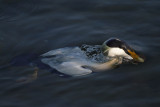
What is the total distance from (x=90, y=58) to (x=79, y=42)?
2.58 feet

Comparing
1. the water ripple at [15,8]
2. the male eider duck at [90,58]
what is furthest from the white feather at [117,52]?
the water ripple at [15,8]

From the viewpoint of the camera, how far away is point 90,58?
6.45 metres

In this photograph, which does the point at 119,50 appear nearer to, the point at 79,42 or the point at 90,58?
the point at 90,58

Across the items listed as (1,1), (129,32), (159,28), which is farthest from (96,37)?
(1,1)

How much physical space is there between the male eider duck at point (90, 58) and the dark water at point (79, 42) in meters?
0.14

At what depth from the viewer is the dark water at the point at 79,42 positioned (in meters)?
5.55

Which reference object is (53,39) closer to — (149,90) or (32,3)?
(32,3)

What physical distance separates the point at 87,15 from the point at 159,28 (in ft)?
5.71

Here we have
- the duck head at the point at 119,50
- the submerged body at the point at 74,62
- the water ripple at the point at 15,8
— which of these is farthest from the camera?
the water ripple at the point at 15,8

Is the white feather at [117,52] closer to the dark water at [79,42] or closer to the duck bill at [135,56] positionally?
the duck bill at [135,56]

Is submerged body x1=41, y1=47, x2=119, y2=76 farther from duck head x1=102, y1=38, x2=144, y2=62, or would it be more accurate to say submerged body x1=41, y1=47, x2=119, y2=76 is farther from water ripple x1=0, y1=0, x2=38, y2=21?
water ripple x1=0, y1=0, x2=38, y2=21

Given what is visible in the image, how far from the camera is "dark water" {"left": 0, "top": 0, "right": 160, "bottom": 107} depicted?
18.2 feet

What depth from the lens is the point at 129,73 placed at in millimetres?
6055

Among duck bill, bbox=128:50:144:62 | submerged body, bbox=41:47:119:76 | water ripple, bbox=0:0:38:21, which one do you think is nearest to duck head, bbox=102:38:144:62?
duck bill, bbox=128:50:144:62
